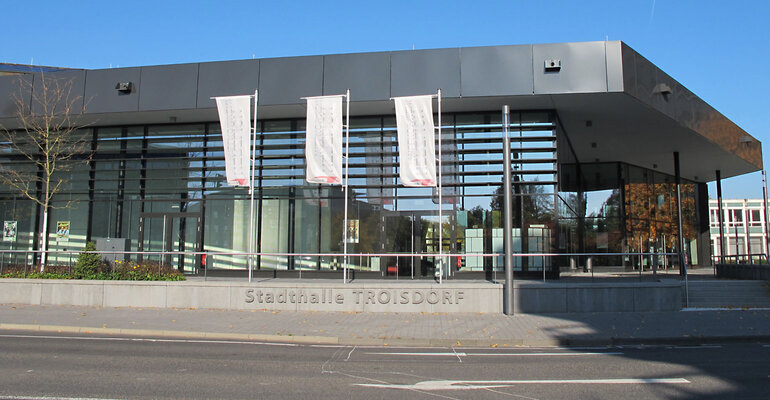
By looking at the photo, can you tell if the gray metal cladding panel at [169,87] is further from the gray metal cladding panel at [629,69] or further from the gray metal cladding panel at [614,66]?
the gray metal cladding panel at [629,69]

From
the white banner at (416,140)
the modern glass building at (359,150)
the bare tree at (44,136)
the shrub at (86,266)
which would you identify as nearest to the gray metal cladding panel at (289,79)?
the modern glass building at (359,150)

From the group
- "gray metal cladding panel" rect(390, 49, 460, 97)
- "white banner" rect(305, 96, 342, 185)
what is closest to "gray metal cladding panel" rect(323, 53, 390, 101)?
"gray metal cladding panel" rect(390, 49, 460, 97)

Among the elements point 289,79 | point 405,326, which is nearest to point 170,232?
point 289,79

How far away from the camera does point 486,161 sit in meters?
20.5

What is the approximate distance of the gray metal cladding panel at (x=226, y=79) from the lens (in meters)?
20.6

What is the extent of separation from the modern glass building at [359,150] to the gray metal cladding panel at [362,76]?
2.0 inches

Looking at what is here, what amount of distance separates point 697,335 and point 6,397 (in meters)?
12.6

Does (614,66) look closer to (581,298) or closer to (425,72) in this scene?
(425,72)

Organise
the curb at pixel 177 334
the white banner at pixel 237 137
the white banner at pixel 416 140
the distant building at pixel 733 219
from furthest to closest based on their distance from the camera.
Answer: the distant building at pixel 733 219
the white banner at pixel 237 137
the white banner at pixel 416 140
the curb at pixel 177 334

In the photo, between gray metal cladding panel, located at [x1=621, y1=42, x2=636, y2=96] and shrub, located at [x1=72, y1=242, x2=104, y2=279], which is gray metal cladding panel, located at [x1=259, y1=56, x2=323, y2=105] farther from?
gray metal cladding panel, located at [x1=621, y1=42, x2=636, y2=96]

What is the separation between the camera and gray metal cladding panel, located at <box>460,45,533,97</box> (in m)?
18.8

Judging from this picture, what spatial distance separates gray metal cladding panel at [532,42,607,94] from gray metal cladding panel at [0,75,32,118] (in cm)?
1976

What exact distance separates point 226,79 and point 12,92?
30.9ft

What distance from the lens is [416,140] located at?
17562 mm
